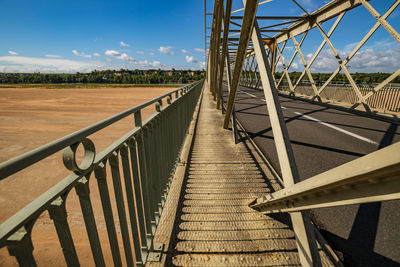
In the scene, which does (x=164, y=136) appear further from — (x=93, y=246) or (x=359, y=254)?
(x=359, y=254)

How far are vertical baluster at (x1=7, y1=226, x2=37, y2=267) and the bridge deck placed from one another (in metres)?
1.42

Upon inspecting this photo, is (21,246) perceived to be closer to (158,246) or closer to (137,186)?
(137,186)

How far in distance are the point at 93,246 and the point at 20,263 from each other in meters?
0.42

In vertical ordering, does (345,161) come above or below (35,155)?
below

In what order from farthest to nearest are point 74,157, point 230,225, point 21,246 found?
point 230,225 < point 74,157 < point 21,246

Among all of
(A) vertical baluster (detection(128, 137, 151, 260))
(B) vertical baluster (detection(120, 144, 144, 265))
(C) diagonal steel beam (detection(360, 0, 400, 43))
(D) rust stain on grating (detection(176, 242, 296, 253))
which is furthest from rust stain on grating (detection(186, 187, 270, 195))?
(C) diagonal steel beam (detection(360, 0, 400, 43))

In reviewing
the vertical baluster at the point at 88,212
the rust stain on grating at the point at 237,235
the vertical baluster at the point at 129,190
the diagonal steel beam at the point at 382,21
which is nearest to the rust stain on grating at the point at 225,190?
the rust stain on grating at the point at 237,235

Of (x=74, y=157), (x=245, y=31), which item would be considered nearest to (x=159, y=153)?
(x=74, y=157)

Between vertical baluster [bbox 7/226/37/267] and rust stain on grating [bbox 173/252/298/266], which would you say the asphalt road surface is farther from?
vertical baluster [bbox 7/226/37/267]

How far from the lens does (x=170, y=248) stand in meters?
1.93

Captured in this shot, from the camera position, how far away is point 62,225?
83 cm

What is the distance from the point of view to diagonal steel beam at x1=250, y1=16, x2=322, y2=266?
5.16 feet

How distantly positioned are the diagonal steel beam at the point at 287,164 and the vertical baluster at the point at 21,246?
179 centimetres

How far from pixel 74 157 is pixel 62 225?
12.7 inches
